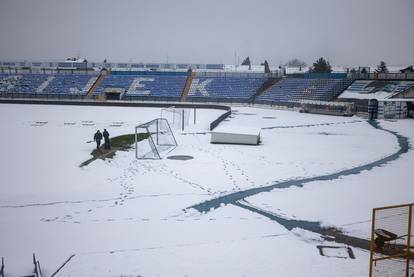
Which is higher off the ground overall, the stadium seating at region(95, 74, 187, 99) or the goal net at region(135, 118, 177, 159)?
the stadium seating at region(95, 74, 187, 99)

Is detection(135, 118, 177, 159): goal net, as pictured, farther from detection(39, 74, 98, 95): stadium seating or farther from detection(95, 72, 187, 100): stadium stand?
detection(39, 74, 98, 95): stadium seating

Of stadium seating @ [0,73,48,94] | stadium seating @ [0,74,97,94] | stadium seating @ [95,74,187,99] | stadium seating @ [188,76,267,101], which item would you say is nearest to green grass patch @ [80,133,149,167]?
stadium seating @ [188,76,267,101]

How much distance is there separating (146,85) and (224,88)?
570 inches

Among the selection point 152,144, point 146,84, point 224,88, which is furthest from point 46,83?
point 152,144

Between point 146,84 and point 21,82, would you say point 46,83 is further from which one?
point 146,84

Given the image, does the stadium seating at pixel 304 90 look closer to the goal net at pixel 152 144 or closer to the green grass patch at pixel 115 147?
the goal net at pixel 152 144

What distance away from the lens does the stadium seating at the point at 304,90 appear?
175 ft

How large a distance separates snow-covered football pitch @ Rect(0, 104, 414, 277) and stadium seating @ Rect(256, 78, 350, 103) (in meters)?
30.3

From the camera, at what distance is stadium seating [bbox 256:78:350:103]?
53.3 m

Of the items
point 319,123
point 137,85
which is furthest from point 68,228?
point 137,85

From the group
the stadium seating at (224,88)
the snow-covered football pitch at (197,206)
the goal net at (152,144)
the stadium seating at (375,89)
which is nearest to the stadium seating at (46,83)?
the stadium seating at (224,88)

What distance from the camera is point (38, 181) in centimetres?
1509

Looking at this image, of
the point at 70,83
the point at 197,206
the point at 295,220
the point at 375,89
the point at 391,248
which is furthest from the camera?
the point at 70,83

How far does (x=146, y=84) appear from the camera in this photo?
224 feet
